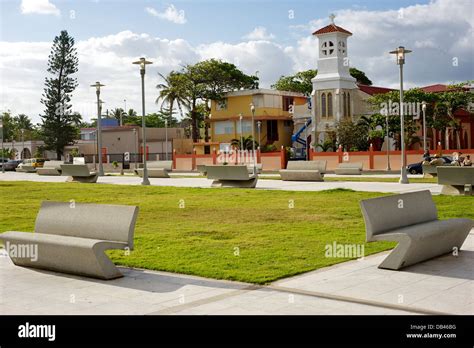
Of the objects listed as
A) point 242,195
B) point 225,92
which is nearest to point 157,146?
point 225,92

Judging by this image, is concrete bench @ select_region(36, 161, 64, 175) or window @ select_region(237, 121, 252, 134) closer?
concrete bench @ select_region(36, 161, 64, 175)

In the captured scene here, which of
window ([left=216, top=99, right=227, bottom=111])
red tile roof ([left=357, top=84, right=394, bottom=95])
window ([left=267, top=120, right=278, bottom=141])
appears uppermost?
red tile roof ([left=357, top=84, right=394, bottom=95])

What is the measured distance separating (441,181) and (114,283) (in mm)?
12822

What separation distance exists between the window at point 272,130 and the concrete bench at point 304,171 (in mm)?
41695

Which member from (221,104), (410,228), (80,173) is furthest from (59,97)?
(410,228)

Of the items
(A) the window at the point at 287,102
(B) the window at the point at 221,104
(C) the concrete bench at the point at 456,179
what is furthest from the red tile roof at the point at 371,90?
(C) the concrete bench at the point at 456,179

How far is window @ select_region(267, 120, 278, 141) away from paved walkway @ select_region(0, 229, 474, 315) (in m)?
61.6

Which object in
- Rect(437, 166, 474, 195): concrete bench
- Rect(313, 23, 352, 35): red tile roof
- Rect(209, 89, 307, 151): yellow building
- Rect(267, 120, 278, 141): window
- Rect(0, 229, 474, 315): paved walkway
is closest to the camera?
Rect(0, 229, 474, 315): paved walkway

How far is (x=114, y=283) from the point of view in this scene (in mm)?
7793

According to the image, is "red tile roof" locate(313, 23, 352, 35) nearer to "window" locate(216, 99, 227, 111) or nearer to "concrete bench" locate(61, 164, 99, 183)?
"window" locate(216, 99, 227, 111)

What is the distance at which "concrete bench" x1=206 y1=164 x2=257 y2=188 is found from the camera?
2388cm

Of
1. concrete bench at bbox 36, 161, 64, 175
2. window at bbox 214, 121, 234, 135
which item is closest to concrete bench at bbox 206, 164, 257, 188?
concrete bench at bbox 36, 161, 64, 175

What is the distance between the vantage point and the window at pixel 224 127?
233ft

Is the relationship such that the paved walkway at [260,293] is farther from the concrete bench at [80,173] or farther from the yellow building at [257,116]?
the yellow building at [257,116]
